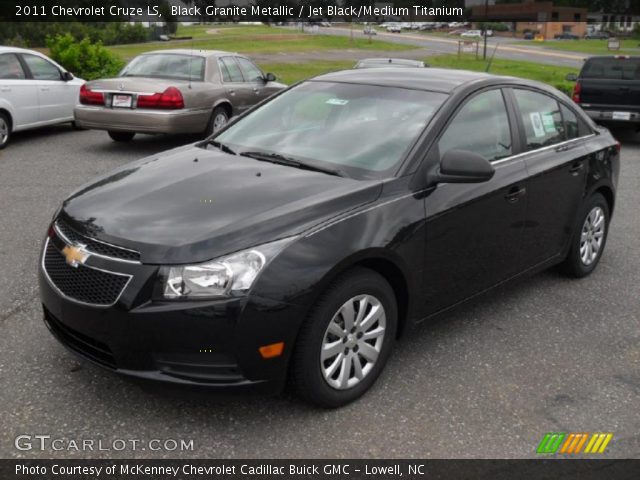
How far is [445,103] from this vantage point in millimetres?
4297

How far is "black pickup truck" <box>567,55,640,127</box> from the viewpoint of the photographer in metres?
13.2

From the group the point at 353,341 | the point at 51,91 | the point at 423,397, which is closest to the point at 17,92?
the point at 51,91

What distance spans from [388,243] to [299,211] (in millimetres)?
512

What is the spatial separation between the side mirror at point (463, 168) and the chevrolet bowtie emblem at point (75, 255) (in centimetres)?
193

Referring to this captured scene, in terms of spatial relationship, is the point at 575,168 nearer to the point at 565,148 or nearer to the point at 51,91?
the point at 565,148

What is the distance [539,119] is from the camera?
507cm

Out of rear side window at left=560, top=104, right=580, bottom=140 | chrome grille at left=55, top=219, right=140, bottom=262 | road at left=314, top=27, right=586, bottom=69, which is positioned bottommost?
chrome grille at left=55, top=219, right=140, bottom=262

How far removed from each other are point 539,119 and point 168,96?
21.1ft

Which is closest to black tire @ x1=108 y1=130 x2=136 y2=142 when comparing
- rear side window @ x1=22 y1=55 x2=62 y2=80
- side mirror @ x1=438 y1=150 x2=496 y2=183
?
rear side window @ x1=22 y1=55 x2=62 y2=80

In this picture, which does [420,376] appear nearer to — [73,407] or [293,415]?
[293,415]

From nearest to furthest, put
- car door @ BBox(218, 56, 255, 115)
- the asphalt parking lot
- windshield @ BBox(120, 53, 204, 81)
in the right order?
the asphalt parking lot, windshield @ BBox(120, 53, 204, 81), car door @ BBox(218, 56, 255, 115)

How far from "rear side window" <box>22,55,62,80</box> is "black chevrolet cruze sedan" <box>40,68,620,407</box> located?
764 centimetres

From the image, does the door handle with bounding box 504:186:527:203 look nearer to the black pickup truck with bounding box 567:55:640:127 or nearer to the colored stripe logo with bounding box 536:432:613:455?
the colored stripe logo with bounding box 536:432:613:455

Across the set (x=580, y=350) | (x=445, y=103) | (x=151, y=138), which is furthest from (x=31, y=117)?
(x=580, y=350)
